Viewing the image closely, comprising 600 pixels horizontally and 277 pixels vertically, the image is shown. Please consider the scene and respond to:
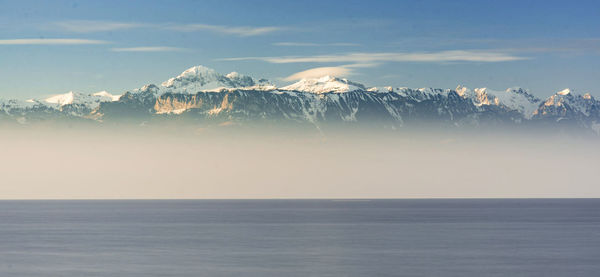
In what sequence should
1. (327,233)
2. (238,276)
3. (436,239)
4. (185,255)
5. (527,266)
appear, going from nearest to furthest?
(238,276)
(527,266)
(185,255)
(436,239)
(327,233)

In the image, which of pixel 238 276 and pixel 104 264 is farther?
pixel 104 264

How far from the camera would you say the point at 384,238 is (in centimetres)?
12975

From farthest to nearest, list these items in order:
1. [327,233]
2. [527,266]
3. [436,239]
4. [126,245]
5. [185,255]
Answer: [327,233], [436,239], [126,245], [185,255], [527,266]

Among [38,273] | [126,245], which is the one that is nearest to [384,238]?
[126,245]

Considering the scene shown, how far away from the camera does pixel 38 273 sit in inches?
3142

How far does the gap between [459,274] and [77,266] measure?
40904 mm

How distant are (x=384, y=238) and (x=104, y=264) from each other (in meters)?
55.6

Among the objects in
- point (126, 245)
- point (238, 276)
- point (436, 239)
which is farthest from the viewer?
point (436, 239)

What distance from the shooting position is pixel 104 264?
87.4 metres

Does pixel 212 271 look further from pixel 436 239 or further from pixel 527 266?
pixel 436 239

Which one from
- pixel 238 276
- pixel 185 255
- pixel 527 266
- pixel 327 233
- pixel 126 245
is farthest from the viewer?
pixel 327 233

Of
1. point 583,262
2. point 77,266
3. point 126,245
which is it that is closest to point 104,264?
point 77,266

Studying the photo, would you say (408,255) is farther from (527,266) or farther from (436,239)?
(436,239)

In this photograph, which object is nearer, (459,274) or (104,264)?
(459,274)
